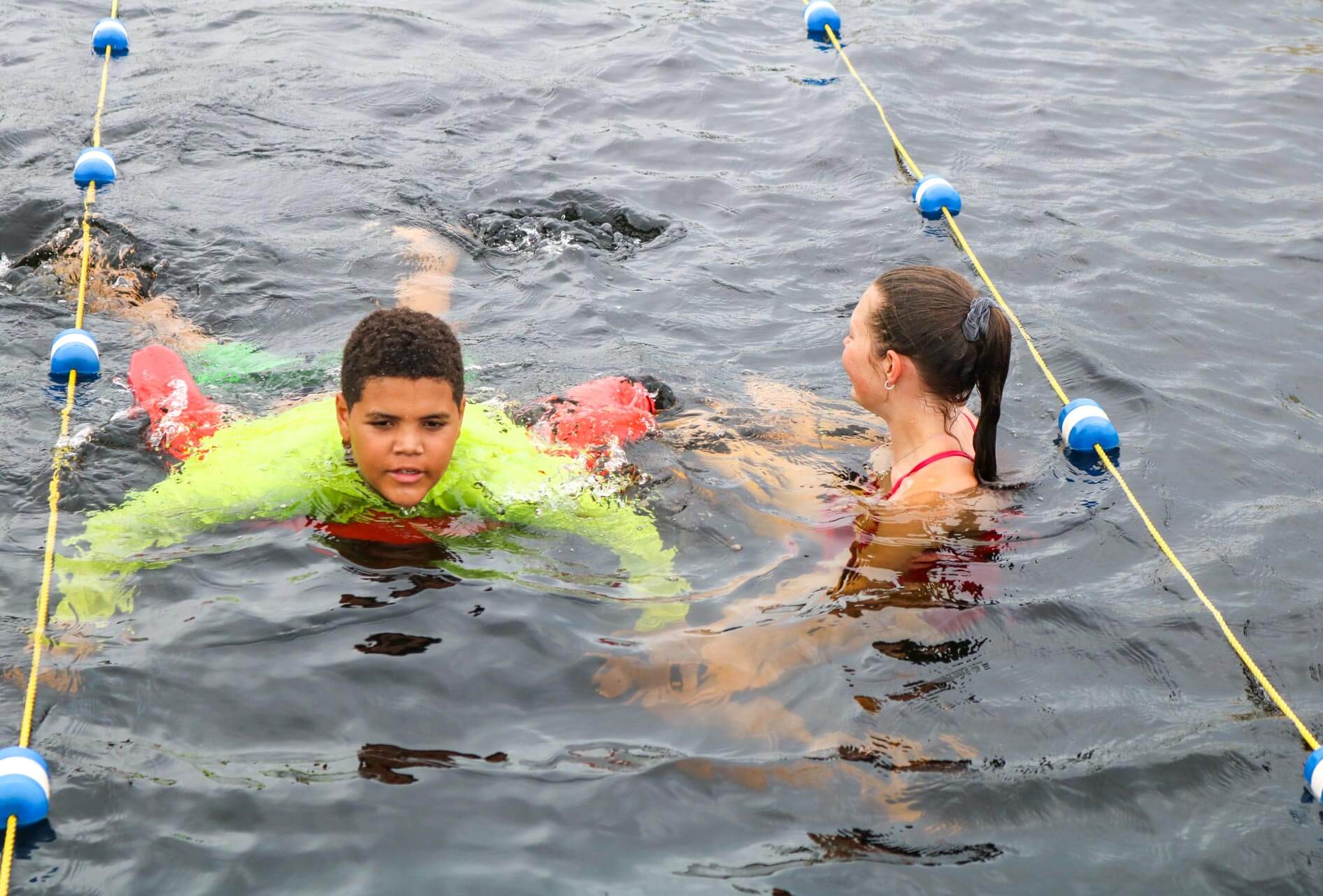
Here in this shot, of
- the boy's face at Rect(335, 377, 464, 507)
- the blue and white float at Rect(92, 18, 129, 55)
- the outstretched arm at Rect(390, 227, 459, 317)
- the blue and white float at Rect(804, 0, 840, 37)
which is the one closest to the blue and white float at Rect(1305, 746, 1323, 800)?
the boy's face at Rect(335, 377, 464, 507)

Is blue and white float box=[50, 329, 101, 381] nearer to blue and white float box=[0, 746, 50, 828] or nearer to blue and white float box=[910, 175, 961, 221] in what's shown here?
blue and white float box=[0, 746, 50, 828]

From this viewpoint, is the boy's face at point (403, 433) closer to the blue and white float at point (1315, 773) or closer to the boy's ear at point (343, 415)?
the boy's ear at point (343, 415)

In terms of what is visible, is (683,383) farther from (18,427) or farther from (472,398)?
(18,427)

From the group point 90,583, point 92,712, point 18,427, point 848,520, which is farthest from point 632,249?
point 92,712

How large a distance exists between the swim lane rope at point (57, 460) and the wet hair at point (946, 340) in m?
3.62

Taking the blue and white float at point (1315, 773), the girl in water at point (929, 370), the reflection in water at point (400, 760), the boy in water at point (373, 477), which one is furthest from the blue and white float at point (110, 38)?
the blue and white float at point (1315, 773)

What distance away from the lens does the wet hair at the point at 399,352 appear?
16.4ft

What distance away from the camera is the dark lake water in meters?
3.97

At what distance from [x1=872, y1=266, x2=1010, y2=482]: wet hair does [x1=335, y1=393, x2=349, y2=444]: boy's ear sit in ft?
7.78

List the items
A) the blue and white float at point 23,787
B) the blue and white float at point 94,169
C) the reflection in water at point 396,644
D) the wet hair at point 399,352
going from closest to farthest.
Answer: the blue and white float at point 23,787 → the reflection in water at point 396,644 → the wet hair at point 399,352 → the blue and white float at point 94,169

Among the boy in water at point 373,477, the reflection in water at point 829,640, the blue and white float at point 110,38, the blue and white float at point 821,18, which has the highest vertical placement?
the blue and white float at point 821,18

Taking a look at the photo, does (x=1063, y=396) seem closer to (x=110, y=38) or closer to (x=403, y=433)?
(x=403, y=433)

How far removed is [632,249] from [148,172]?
11.5 ft

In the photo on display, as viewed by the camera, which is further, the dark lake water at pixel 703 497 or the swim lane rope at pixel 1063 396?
the swim lane rope at pixel 1063 396
